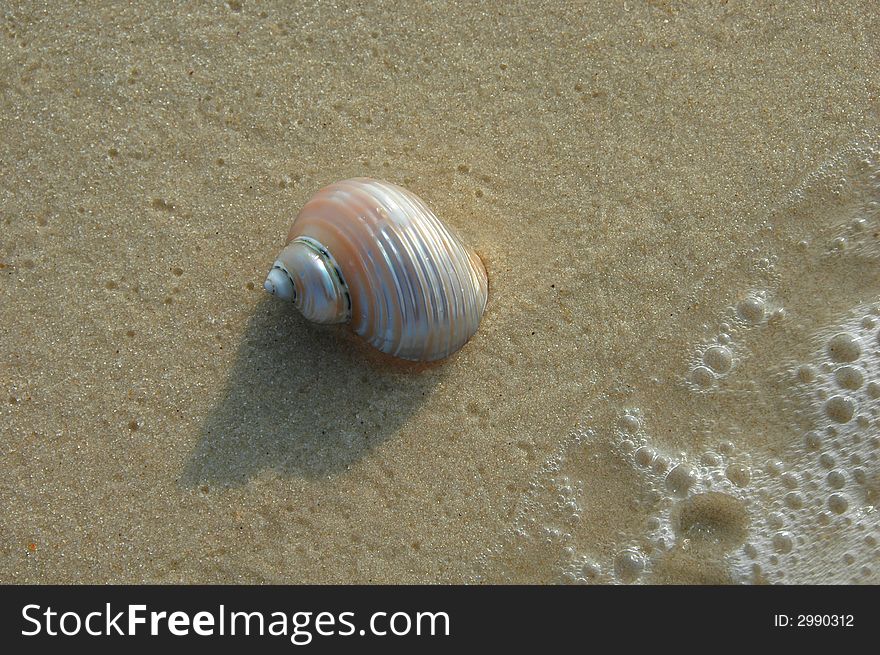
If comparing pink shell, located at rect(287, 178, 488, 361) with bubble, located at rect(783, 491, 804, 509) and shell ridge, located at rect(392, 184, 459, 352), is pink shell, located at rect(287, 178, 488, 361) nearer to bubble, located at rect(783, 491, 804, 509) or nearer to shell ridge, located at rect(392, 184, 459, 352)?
shell ridge, located at rect(392, 184, 459, 352)

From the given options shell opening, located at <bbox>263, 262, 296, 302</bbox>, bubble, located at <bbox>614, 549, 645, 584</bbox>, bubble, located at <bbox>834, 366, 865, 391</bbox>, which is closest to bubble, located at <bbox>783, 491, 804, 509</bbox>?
bubble, located at <bbox>834, 366, 865, 391</bbox>

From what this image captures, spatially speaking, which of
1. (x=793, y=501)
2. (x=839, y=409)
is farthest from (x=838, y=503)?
(x=839, y=409)

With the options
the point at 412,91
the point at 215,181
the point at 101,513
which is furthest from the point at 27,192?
the point at 412,91

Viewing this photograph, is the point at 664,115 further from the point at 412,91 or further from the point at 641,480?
the point at 641,480

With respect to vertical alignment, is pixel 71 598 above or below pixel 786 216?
below

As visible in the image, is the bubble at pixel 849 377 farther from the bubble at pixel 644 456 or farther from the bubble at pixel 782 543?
the bubble at pixel 644 456

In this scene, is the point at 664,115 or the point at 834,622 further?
the point at 664,115
